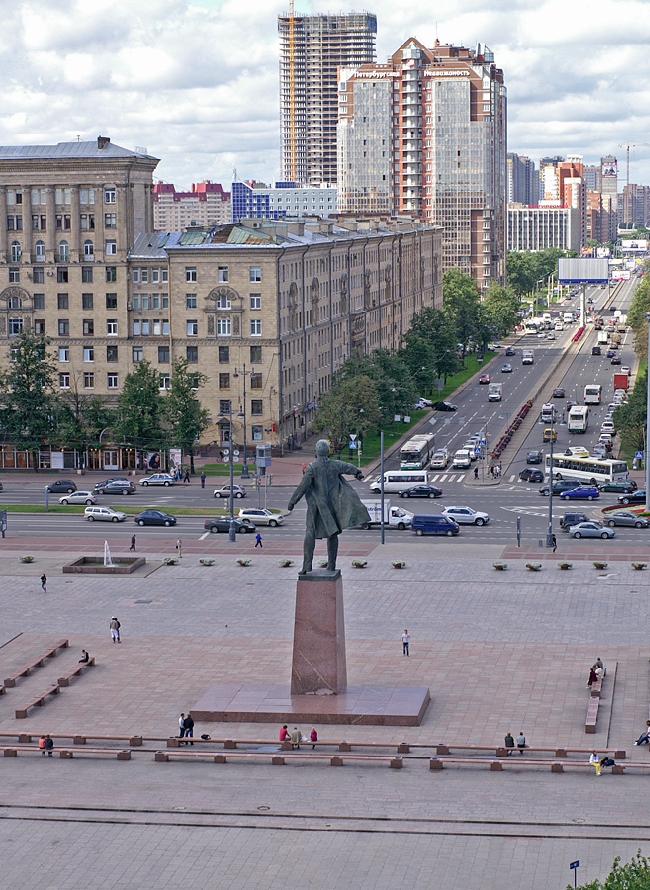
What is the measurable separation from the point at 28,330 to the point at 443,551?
44131 mm

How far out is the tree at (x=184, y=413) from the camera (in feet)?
357

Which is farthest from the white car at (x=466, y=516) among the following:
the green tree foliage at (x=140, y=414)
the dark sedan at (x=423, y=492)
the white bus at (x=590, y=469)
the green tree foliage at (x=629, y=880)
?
the green tree foliage at (x=629, y=880)

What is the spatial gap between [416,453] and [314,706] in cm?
6264

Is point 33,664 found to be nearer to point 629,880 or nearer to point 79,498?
point 629,880

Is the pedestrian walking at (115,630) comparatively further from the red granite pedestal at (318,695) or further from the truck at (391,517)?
the truck at (391,517)

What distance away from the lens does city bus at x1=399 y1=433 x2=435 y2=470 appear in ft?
352

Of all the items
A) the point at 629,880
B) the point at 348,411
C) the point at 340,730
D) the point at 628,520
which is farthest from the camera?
the point at 348,411

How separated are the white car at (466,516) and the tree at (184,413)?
2569cm

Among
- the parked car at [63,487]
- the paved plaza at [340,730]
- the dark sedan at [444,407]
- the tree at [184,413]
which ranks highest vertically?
the tree at [184,413]

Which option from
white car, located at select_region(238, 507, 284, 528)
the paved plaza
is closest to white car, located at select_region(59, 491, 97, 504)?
white car, located at select_region(238, 507, 284, 528)

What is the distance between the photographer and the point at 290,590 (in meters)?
70.2

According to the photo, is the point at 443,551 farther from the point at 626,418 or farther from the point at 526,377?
the point at 526,377

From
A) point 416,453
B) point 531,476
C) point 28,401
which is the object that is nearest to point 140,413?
point 28,401

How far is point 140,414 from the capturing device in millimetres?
109000
